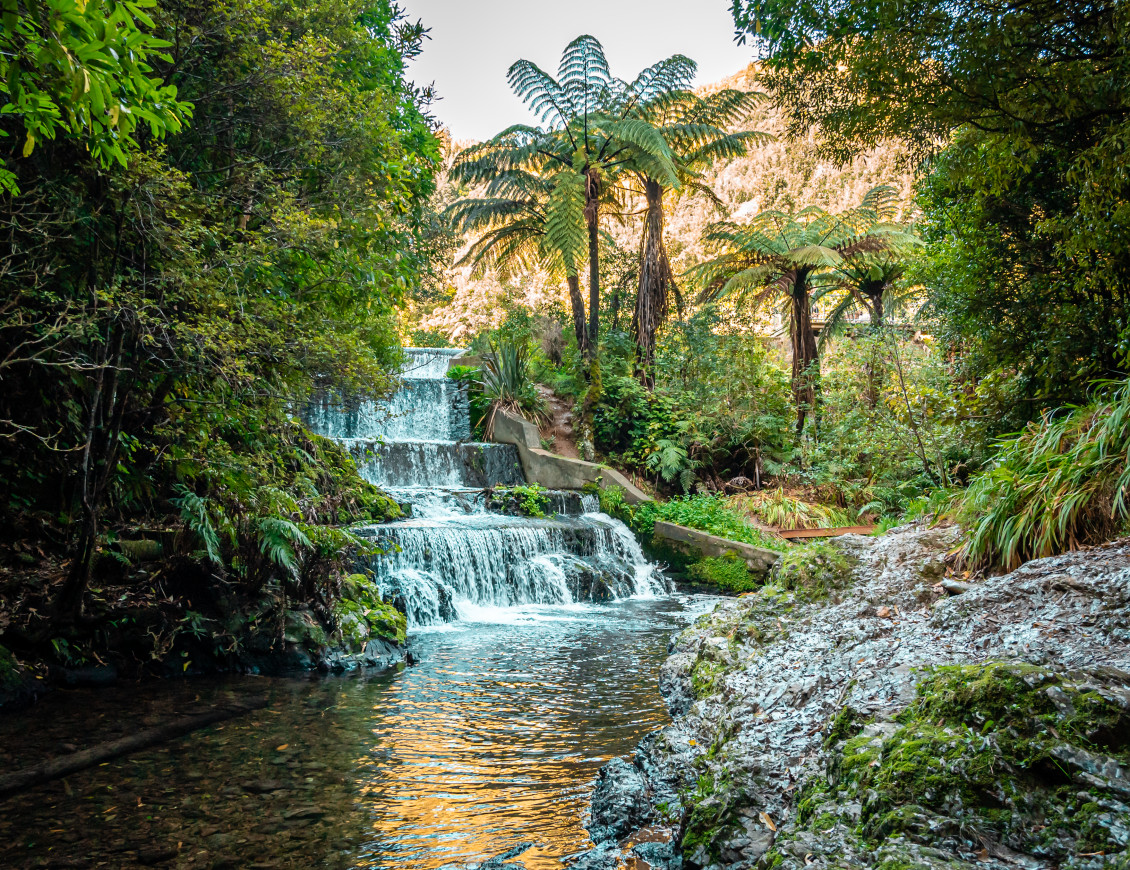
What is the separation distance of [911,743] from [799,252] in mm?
12178

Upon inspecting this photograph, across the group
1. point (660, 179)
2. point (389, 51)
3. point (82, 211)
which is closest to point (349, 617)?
point (82, 211)

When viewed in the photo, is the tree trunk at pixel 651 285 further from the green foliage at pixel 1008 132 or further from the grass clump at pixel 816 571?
the grass clump at pixel 816 571

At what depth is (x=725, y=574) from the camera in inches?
403

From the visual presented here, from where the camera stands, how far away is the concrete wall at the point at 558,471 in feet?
41.3

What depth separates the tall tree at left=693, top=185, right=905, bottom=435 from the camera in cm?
1284

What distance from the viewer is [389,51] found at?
7445 millimetres

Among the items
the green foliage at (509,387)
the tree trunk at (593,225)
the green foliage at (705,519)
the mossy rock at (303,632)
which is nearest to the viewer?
the mossy rock at (303,632)

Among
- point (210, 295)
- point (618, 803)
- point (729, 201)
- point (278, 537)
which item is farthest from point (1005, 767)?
point (729, 201)

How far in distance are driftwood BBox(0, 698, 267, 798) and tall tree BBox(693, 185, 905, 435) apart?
1146 centimetres

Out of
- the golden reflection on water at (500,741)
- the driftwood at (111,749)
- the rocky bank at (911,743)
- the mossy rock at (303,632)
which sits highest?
the rocky bank at (911,743)

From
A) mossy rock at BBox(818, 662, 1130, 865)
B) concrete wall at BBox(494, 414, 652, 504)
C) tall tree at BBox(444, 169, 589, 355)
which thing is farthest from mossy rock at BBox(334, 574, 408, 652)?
tall tree at BBox(444, 169, 589, 355)

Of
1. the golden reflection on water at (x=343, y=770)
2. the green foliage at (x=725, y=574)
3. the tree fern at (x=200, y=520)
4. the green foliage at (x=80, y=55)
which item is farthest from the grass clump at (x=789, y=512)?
the green foliage at (x=80, y=55)

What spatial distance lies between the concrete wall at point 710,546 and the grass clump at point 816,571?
4.65 meters

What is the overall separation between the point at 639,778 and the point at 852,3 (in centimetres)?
499
